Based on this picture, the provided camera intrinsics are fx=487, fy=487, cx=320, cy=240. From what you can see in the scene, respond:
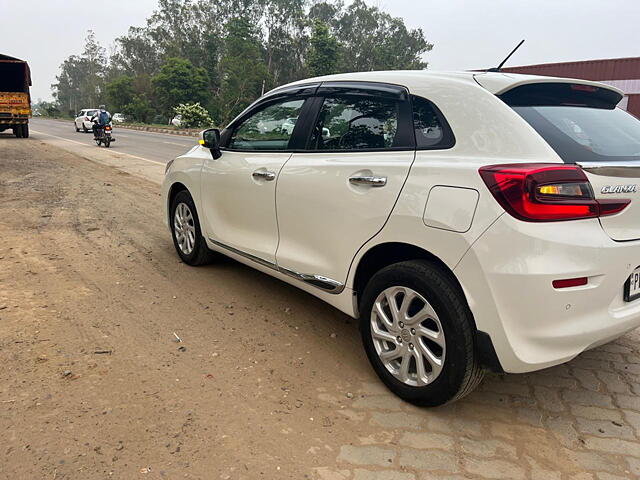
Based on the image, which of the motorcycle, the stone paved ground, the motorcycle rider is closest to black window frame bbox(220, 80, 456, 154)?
the stone paved ground

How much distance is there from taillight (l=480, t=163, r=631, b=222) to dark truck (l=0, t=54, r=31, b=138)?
24372 mm

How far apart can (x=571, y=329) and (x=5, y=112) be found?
988 inches

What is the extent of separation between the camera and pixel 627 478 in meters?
2.11

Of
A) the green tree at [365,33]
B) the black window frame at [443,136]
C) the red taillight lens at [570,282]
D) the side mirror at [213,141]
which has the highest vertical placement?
the green tree at [365,33]

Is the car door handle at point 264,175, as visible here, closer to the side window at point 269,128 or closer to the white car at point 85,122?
the side window at point 269,128

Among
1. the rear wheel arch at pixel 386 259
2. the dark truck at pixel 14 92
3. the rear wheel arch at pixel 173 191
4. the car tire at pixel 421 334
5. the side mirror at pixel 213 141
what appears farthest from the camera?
the dark truck at pixel 14 92

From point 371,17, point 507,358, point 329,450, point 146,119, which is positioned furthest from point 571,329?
point 371,17

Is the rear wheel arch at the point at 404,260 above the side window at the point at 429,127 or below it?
below

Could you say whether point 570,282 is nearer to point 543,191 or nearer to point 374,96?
point 543,191

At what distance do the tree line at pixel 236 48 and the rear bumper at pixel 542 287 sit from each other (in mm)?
52293

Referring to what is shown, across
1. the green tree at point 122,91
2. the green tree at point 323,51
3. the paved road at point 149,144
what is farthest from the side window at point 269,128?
the green tree at point 122,91

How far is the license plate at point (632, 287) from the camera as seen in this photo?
2.30 metres

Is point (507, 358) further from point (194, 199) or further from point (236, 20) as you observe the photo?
point (236, 20)

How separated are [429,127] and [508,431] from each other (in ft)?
5.18
